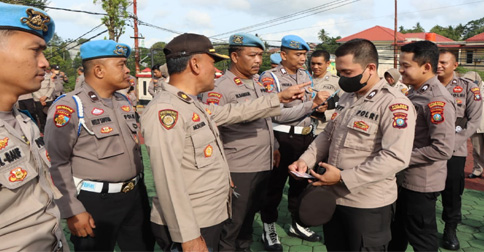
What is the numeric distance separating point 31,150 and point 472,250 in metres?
4.58

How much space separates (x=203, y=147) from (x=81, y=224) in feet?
3.71

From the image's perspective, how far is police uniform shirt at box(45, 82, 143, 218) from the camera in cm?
249

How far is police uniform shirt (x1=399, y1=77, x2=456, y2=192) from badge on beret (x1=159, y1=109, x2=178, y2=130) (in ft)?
6.86

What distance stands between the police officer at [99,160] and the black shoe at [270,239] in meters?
1.57

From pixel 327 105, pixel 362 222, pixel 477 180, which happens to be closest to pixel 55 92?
pixel 327 105

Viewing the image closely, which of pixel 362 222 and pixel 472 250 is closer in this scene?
pixel 362 222

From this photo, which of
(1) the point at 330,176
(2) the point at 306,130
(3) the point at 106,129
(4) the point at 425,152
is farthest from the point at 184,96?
(2) the point at 306,130

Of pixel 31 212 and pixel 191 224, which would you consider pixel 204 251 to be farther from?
pixel 31 212

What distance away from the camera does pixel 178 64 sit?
2.32 m

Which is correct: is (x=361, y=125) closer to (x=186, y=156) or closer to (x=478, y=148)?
(x=186, y=156)

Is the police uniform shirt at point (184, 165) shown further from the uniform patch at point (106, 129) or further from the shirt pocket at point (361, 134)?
the shirt pocket at point (361, 134)

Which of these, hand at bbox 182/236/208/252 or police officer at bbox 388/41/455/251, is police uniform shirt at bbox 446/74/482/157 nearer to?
police officer at bbox 388/41/455/251

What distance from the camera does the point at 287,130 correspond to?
4.41 meters

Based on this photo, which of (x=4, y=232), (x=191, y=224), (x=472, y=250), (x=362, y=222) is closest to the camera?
(x=4, y=232)
